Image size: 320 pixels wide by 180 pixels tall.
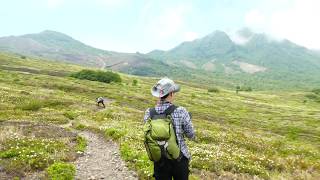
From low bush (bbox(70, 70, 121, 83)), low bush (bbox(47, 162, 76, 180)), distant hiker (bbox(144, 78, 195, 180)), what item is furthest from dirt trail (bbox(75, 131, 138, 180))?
low bush (bbox(70, 70, 121, 83))

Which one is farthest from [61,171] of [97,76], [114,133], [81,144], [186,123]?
[97,76]

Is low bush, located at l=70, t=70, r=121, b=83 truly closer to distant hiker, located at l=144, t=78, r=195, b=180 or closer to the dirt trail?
the dirt trail

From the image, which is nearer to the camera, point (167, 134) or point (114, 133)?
point (167, 134)

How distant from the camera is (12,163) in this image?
21531 millimetres

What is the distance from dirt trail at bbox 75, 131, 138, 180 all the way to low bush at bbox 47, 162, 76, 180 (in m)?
0.38

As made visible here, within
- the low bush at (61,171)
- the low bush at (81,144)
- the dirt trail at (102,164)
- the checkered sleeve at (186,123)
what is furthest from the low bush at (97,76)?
the checkered sleeve at (186,123)

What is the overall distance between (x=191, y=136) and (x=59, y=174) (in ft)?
30.4

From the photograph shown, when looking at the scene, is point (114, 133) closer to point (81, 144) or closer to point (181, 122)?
point (81, 144)

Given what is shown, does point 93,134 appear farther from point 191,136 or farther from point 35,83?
point 35,83

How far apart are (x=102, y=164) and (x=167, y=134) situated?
12287 mm

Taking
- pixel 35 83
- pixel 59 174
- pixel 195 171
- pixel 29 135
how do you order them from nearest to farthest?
pixel 59 174
pixel 195 171
pixel 29 135
pixel 35 83

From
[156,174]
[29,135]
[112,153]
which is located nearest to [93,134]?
[29,135]

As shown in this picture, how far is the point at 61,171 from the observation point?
2022 cm

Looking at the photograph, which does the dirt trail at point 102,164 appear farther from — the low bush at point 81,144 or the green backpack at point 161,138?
the green backpack at point 161,138
